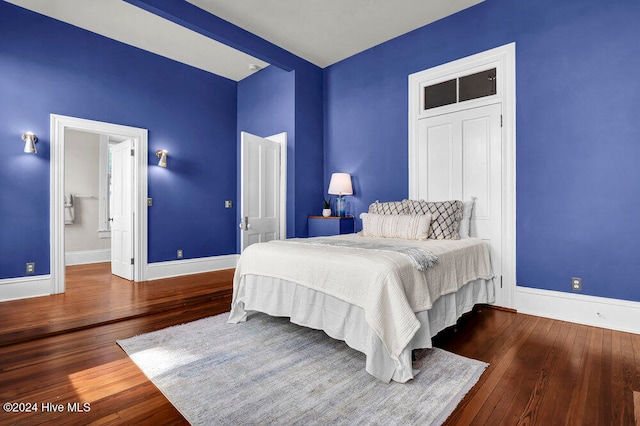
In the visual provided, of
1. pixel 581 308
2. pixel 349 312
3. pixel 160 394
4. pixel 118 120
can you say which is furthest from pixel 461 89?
pixel 118 120

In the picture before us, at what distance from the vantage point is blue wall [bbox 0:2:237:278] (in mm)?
3422

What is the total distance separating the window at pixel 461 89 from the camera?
327cm

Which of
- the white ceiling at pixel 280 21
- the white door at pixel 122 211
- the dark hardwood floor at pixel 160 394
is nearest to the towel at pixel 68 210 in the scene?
the white door at pixel 122 211

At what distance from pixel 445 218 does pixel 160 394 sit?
2.64 meters

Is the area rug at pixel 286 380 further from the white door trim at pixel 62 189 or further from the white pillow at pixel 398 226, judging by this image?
the white door trim at pixel 62 189

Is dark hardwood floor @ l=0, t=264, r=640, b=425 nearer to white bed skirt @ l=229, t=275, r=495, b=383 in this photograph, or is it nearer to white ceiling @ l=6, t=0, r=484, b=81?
white bed skirt @ l=229, t=275, r=495, b=383

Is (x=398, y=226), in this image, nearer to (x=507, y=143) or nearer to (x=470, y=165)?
(x=470, y=165)

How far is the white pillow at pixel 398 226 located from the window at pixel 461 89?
1.38 m

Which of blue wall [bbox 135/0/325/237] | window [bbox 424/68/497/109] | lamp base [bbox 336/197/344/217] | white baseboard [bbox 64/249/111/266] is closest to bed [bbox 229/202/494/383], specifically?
window [bbox 424/68/497/109]

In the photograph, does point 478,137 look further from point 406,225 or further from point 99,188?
point 99,188

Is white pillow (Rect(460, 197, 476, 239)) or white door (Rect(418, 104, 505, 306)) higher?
white door (Rect(418, 104, 505, 306))

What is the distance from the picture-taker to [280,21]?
12.0 ft

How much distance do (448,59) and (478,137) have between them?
3.16ft

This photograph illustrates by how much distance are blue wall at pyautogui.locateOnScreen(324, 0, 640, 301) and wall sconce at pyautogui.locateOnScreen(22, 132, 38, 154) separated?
14.8 feet
